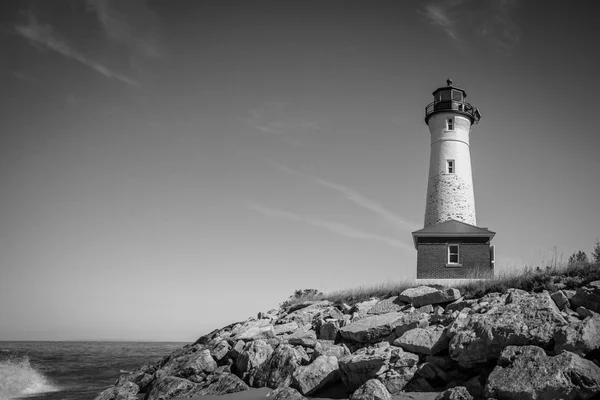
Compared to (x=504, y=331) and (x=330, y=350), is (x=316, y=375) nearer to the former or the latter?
(x=330, y=350)

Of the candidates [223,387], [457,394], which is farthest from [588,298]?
[223,387]

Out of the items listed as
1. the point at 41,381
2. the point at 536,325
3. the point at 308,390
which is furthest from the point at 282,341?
the point at 41,381

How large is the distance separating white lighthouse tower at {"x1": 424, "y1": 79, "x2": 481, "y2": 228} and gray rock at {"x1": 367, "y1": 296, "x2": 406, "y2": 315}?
1136cm

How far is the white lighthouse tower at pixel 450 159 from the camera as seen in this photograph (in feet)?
86.8

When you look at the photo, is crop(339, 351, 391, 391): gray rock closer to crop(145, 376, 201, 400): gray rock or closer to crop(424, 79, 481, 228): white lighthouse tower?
crop(145, 376, 201, 400): gray rock

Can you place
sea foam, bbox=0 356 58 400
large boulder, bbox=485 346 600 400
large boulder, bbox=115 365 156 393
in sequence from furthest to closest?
1. sea foam, bbox=0 356 58 400
2. large boulder, bbox=115 365 156 393
3. large boulder, bbox=485 346 600 400

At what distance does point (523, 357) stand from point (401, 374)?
2736 millimetres

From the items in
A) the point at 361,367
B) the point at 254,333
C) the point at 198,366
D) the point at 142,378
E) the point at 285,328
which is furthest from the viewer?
the point at 285,328

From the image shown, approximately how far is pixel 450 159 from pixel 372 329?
1760 centimetres

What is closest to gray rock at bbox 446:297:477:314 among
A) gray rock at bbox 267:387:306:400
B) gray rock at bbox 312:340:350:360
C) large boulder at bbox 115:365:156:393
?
gray rock at bbox 312:340:350:360

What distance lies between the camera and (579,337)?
8.45 meters

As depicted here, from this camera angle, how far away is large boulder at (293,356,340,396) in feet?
35.4

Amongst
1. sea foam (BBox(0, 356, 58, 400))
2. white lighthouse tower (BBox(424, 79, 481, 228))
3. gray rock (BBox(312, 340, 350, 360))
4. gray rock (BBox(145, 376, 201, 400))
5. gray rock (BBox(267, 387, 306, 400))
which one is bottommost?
sea foam (BBox(0, 356, 58, 400))

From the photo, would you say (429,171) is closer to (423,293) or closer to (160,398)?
(423,293)
